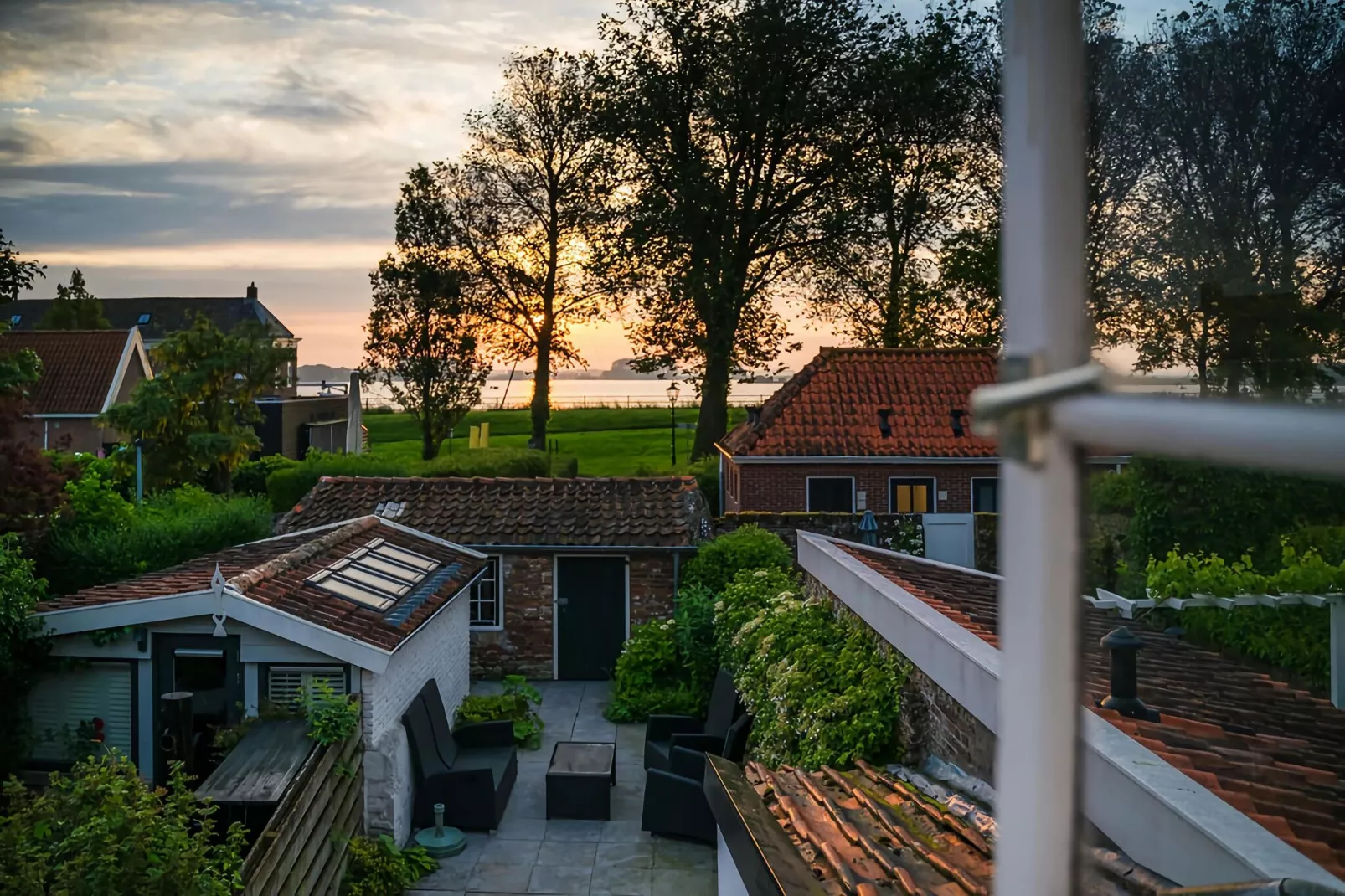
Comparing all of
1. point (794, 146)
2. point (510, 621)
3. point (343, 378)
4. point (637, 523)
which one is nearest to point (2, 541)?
point (510, 621)

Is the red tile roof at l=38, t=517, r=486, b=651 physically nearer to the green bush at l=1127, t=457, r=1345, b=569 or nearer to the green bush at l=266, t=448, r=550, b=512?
the green bush at l=1127, t=457, r=1345, b=569

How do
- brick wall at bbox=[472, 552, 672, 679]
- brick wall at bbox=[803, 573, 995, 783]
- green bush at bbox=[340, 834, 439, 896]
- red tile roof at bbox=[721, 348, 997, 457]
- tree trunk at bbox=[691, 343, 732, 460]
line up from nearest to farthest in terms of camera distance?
brick wall at bbox=[803, 573, 995, 783], green bush at bbox=[340, 834, 439, 896], brick wall at bbox=[472, 552, 672, 679], red tile roof at bbox=[721, 348, 997, 457], tree trunk at bbox=[691, 343, 732, 460]

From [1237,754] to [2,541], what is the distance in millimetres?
11293

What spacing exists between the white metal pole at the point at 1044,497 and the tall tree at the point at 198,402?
75.3ft

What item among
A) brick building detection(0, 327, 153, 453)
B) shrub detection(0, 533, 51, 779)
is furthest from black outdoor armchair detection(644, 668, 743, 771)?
brick building detection(0, 327, 153, 453)

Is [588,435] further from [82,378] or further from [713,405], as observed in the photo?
[713,405]

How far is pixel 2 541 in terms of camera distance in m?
10.0

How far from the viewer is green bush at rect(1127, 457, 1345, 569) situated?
648 millimetres

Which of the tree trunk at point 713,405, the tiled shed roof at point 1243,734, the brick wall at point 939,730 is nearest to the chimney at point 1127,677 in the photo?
the tiled shed roof at point 1243,734

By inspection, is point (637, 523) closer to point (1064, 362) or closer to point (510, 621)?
point (510, 621)

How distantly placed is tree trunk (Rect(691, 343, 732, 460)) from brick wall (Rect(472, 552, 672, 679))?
12.4 m

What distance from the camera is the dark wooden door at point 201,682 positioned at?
8.86 meters

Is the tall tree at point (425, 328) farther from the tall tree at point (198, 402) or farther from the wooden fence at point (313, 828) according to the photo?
the wooden fence at point (313, 828)

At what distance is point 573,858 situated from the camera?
358 inches
